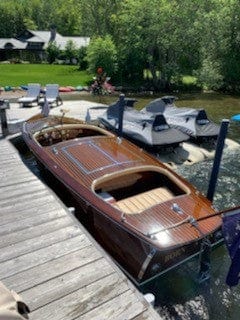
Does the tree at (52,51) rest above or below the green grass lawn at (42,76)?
above

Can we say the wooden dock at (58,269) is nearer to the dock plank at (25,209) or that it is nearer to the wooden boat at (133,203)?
the dock plank at (25,209)

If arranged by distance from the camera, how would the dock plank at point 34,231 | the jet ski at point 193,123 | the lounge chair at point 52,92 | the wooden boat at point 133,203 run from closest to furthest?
the dock plank at point 34,231 < the wooden boat at point 133,203 < the jet ski at point 193,123 < the lounge chair at point 52,92

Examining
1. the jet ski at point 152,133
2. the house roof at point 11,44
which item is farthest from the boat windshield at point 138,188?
the house roof at point 11,44

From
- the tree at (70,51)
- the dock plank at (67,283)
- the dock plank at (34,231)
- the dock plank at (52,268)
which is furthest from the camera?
the tree at (70,51)

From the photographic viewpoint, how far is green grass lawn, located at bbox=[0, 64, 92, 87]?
116ft

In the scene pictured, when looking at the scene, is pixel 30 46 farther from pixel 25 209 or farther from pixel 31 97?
pixel 25 209

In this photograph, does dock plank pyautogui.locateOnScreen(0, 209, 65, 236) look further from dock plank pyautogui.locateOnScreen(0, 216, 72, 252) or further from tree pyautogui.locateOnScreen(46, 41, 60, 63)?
tree pyautogui.locateOnScreen(46, 41, 60, 63)

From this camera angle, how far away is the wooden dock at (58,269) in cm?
496

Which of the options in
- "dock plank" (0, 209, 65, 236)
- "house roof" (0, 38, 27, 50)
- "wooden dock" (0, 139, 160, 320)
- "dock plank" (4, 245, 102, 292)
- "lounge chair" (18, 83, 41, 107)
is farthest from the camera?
"house roof" (0, 38, 27, 50)

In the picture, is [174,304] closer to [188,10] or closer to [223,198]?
[223,198]

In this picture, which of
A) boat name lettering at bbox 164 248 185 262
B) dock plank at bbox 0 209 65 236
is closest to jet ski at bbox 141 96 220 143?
boat name lettering at bbox 164 248 185 262

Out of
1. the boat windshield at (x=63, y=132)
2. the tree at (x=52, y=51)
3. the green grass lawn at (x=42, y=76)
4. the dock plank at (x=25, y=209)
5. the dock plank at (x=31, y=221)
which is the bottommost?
the green grass lawn at (x=42, y=76)

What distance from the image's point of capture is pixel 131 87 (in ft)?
114

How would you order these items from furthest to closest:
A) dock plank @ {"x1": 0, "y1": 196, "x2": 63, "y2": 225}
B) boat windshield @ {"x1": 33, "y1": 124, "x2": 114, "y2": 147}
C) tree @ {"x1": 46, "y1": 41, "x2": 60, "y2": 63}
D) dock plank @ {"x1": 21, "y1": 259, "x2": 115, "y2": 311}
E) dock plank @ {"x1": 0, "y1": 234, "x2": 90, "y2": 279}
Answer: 1. tree @ {"x1": 46, "y1": 41, "x2": 60, "y2": 63}
2. boat windshield @ {"x1": 33, "y1": 124, "x2": 114, "y2": 147}
3. dock plank @ {"x1": 0, "y1": 196, "x2": 63, "y2": 225}
4. dock plank @ {"x1": 0, "y1": 234, "x2": 90, "y2": 279}
5. dock plank @ {"x1": 21, "y1": 259, "x2": 115, "y2": 311}
